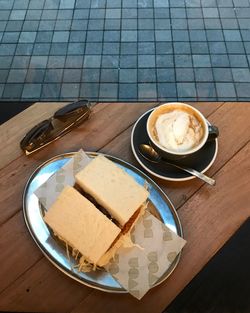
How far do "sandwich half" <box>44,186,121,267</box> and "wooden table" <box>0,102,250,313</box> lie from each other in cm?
9

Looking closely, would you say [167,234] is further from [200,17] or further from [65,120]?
[200,17]

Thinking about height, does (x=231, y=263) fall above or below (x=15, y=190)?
below

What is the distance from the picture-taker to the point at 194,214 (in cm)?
78

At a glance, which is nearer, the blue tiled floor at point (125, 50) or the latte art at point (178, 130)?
the latte art at point (178, 130)

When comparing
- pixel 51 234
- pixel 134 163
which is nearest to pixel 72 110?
pixel 134 163

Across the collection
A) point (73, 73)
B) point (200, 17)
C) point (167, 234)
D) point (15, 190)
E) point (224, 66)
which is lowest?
point (224, 66)

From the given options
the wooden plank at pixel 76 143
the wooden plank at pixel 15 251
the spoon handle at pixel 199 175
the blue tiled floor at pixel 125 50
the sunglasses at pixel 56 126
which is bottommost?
the blue tiled floor at pixel 125 50

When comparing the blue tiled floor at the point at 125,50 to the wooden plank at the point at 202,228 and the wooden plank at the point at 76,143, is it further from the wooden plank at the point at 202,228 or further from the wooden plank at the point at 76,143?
the wooden plank at the point at 202,228

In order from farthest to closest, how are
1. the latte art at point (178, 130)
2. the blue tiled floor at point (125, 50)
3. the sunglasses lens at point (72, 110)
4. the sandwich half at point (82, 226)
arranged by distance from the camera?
the blue tiled floor at point (125, 50), the sunglasses lens at point (72, 110), the latte art at point (178, 130), the sandwich half at point (82, 226)

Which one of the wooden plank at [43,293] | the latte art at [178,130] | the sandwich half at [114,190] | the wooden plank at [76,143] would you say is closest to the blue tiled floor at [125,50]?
the wooden plank at [76,143]

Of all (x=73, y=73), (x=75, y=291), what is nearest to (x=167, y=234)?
(x=75, y=291)

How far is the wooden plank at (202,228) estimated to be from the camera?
2.27 ft

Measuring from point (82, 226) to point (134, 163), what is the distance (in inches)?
9.2

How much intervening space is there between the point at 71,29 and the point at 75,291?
1.65 m
